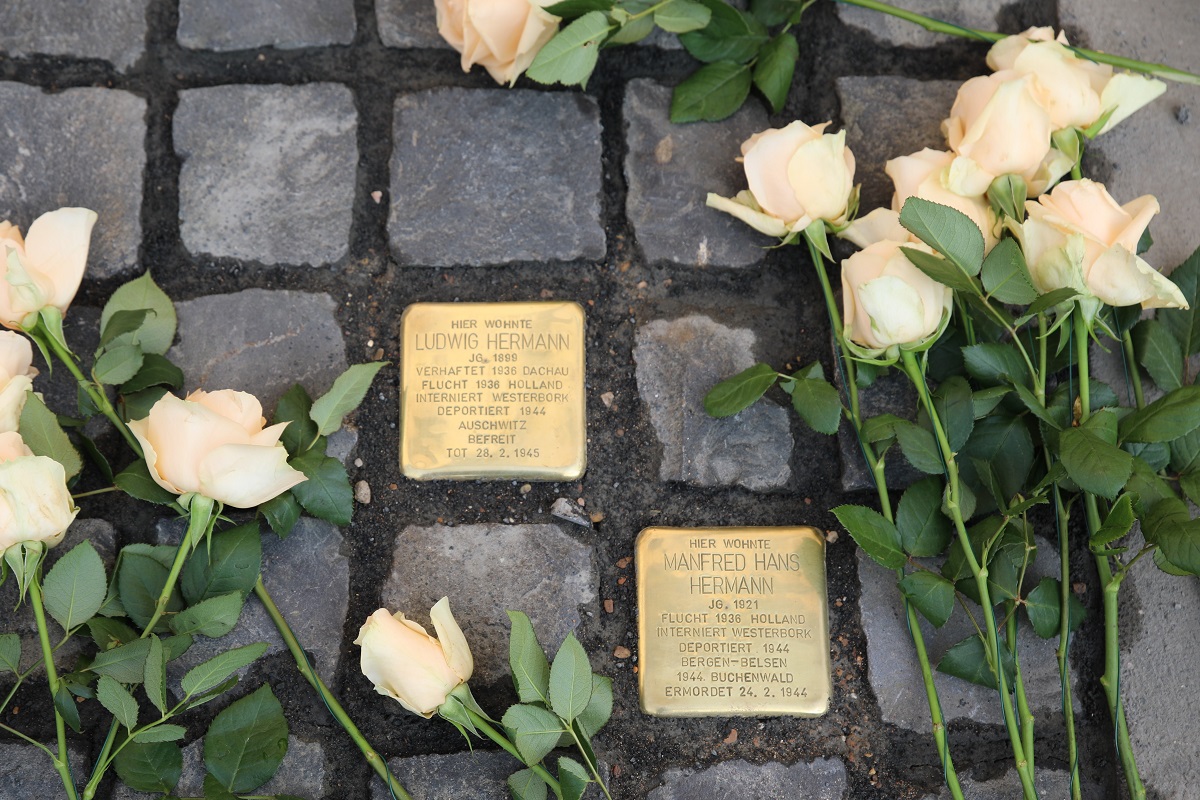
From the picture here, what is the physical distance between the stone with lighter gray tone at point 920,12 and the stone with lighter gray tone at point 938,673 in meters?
0.74

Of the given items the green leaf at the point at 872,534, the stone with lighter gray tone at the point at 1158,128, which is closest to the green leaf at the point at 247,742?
the green leaf at the point at 872,534

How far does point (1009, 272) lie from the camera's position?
37.2 inches

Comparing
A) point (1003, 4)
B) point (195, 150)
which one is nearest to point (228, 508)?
point (195, 150)

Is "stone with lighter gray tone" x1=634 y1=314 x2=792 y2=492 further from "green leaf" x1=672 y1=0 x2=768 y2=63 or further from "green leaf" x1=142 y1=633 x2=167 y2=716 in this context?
"green leaf" x1=142 y1=633 x2=167 y2=716

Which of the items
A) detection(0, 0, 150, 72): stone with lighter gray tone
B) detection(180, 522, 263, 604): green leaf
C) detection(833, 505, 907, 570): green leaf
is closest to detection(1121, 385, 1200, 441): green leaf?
detection(833, 505, 907, 570): green leaf

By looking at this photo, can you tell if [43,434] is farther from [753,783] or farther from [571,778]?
[753,783]

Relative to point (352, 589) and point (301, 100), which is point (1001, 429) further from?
point (301, 100)

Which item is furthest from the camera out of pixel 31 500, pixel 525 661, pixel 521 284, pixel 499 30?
pixel 521 284

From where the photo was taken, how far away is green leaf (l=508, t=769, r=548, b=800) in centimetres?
100

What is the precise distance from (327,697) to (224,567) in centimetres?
19

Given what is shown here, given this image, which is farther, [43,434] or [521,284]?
[521,284]

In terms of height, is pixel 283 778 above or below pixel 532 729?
below

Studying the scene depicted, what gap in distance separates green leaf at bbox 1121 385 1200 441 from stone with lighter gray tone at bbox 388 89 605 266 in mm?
660

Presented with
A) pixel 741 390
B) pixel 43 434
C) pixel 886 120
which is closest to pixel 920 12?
pixel 886 120
